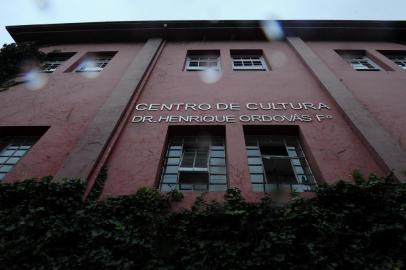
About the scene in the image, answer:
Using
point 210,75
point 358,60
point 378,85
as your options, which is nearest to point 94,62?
point 210,75

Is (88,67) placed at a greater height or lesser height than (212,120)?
greater

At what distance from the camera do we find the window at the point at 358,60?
1088cm

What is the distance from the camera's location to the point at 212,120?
24.1ft

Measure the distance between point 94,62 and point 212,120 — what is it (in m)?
6.98

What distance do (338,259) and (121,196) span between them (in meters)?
3.54

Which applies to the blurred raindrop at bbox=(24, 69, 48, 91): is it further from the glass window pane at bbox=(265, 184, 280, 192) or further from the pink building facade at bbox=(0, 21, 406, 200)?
the glass window pane at bbox=(265, 184, 280, 192)

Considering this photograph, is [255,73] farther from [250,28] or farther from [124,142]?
[124,142]

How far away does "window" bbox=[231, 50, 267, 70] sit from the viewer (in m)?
10.8

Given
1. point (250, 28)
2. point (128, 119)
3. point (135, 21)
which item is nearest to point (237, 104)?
point (128, 119)

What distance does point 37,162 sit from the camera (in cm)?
613

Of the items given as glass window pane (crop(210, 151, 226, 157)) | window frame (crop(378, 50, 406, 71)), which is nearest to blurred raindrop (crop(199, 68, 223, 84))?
glass window pane (crop(210, 151, 226, 157))

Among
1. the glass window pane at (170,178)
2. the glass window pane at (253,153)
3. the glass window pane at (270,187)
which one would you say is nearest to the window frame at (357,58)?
the glass window pane at (253,153)

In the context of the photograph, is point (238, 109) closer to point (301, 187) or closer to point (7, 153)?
point (301, 187)

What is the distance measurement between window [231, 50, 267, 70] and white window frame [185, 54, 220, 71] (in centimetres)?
69
